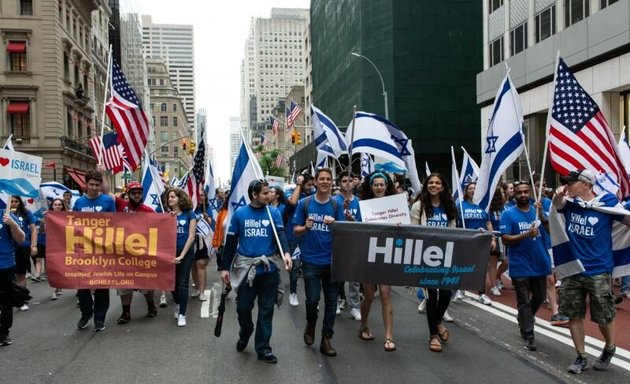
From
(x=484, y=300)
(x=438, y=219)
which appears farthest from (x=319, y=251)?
(x=484, y=300)

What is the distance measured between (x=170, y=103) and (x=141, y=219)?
419 feet

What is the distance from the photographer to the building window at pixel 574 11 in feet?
81.6

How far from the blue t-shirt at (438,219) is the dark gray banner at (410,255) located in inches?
18.1

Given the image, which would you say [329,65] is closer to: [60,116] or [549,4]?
[60,116]

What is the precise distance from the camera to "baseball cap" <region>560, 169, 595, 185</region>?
564 centimetres

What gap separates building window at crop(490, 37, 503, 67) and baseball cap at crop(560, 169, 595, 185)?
2921 cm

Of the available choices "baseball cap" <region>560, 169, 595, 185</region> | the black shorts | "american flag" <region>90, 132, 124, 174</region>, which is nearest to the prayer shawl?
"baseball cap" <region>560, 169, 595, 185</region>

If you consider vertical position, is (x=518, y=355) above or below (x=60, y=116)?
below

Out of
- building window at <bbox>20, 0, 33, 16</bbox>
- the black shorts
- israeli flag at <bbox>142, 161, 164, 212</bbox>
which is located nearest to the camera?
the black shorts

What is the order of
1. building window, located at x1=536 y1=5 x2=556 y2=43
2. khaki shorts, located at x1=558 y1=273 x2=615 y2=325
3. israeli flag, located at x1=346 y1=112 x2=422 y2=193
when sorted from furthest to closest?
building window, located at x1=536 y1=5 x2=556 y2=43 < israeli flag, located at x1=346 y1=112 x2=422 y2=193 < khaki shorts, located at x1=558 y1=273 x2=615 y2=325

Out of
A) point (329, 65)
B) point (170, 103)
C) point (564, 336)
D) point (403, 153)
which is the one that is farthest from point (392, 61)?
point (170, 103)

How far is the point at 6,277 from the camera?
692 centimetres

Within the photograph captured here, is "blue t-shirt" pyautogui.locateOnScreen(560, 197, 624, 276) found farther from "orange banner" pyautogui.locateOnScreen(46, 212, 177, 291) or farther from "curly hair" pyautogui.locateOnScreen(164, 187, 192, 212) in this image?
"curly hair" pyautogui.locateOnScreen(164, 187, 192, 212)

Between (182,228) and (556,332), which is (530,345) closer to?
(556,332)
